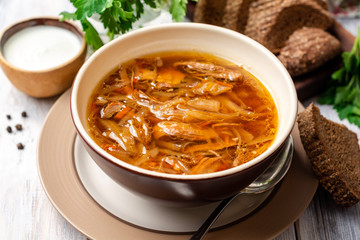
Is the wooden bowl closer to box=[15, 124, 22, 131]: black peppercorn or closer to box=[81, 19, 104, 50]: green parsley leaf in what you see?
box=[81, 19, 104, 50]: green parsley leaf

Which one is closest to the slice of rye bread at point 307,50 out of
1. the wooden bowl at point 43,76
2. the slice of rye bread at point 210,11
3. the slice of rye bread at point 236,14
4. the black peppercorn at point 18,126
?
the slice of rye bread at point 236,14

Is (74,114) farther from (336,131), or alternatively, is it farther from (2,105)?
(336,131)

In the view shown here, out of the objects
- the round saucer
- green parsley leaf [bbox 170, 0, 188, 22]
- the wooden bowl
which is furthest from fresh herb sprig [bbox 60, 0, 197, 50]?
the round saucer

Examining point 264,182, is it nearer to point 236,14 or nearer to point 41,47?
point 236,14

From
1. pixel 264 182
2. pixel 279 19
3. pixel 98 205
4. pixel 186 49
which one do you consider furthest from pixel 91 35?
pixel 264 182

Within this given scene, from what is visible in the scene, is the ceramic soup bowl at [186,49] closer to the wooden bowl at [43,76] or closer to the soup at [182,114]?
the soup at [182,114]

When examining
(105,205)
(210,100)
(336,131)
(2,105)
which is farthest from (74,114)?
(336,131)
